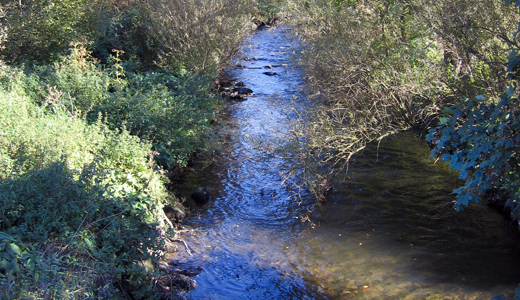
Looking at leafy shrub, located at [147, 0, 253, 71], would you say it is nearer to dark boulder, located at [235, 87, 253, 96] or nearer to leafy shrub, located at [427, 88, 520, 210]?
dark boulder, located at [235, 87, 253, 96]

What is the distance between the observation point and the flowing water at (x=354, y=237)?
674 cm

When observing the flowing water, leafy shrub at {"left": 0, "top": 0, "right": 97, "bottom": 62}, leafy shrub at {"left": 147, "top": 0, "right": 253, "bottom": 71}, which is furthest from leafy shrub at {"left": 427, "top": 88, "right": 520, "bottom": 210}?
leafy shrub at {"left": 0, "top": 0, "right": 97, "bottom": 62}

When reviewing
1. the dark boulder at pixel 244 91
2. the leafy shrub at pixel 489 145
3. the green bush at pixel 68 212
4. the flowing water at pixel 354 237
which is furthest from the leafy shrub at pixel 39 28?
the leafy shrub at pixel 489 145

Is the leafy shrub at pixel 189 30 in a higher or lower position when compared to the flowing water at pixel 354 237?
higher

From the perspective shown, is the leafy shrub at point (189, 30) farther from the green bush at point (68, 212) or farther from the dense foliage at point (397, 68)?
the green bush at point (68, 212)

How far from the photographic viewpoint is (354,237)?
816cm

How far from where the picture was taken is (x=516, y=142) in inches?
165

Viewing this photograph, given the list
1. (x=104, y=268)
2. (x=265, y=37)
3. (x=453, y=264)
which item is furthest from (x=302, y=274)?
(x=265, y=37)

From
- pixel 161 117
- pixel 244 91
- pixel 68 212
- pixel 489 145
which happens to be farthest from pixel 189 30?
pixel 489 145

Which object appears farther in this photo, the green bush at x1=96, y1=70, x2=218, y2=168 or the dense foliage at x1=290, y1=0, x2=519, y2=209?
the green bush at x1=96, y1=70, x2=218, y2=168

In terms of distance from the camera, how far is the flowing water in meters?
6.74

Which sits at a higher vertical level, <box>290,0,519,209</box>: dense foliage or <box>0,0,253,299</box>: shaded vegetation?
<box>290,0,519,209</box>: dense foliage

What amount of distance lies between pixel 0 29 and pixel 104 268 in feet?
29.3

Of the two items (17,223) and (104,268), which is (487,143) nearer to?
(104,268)
